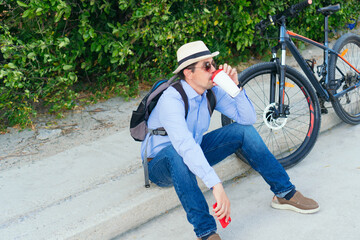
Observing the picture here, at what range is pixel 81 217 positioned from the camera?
10.3ft

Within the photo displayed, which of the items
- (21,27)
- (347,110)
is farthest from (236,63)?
(21,27)

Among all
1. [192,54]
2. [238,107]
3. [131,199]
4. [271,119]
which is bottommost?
[131,199]

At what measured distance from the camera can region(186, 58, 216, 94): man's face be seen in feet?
10.0

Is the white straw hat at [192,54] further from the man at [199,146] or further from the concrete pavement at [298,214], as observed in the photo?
the concrete pavement at [298,214]

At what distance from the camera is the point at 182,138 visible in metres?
2.90

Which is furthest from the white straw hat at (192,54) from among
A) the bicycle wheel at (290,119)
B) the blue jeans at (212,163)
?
the bicycle wheel at (290,119)

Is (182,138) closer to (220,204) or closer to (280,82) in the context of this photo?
(220,204)

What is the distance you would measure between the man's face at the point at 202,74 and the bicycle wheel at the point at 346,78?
173cm

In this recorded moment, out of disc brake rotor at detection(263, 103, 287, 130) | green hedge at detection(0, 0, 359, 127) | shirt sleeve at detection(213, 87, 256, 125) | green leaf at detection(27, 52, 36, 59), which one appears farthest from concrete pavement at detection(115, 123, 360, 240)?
green leaf at detection(27, 52, 36, 59)

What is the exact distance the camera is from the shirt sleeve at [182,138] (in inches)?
112

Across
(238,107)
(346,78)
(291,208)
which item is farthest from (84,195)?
(346,78)

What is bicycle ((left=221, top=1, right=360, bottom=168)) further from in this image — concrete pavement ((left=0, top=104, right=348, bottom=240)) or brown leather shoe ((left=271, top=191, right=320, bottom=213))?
brown leather shoe ((left=271, top=191, right=320, bottom=213))

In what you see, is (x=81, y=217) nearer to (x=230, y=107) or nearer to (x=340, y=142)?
(x=230, y=107)

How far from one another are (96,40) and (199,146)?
2391mm
